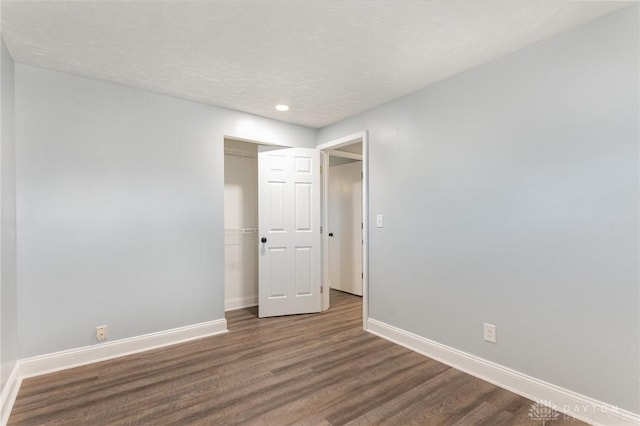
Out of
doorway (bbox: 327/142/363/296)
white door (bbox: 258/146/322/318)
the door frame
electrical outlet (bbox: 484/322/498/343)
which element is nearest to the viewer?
electrical outlet (bbox: 484/322/498/343)

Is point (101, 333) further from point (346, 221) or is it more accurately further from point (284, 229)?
point (346, 221)

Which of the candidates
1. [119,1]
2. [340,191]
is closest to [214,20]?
[119,1]

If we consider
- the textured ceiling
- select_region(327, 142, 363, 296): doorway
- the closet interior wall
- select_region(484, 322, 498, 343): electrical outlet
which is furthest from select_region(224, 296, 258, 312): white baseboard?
select_region(484, 322, 498, 343): electrical outlet

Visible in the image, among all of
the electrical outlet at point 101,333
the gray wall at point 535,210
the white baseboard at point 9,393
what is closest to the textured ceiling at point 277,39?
the gray wall at point 535,210

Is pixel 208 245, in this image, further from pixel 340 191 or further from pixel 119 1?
pixel 340 191

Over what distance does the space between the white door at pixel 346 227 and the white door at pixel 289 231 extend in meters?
1.10

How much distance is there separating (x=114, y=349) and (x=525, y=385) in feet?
10.5

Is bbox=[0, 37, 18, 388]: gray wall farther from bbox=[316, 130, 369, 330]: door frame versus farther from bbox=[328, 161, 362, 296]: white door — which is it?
bbox=[328, 161, 362, 296]: white door

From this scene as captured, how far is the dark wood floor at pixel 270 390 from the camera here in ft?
6.08

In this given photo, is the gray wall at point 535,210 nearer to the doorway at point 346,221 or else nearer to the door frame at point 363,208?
the door frame at point 363,208

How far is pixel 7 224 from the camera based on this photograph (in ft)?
6.65

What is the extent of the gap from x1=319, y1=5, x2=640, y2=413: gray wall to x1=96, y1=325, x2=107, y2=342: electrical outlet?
263cm

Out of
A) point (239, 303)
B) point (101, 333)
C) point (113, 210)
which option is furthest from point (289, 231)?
point (101, 333)

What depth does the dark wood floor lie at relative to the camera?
1.85 meters
